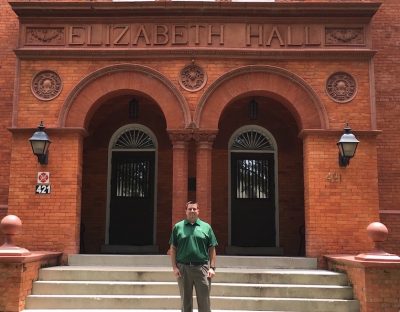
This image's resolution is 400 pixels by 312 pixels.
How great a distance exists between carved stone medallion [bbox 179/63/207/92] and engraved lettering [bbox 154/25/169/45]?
82 cm

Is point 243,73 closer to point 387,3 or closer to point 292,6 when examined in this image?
point 292,6

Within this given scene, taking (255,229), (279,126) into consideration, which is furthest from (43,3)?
(255,229)

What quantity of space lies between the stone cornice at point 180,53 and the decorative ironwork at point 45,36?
0.24 metres

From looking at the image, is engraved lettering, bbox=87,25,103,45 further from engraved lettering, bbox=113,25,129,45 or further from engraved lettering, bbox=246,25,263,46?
engraved lettering, bbox=246,25,263,46

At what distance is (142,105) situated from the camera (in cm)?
1301

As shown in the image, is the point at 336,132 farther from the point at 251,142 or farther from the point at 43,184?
the point at 43,184

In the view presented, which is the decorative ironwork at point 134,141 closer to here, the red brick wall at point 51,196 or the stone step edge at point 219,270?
the red brick wall at point 51,196

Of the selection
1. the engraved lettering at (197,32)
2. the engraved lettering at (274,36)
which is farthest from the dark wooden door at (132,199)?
the engraved lettering at (274,36)

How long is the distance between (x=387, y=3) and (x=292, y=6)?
321 cm

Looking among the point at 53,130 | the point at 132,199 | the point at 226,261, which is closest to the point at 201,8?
the point at 53,130

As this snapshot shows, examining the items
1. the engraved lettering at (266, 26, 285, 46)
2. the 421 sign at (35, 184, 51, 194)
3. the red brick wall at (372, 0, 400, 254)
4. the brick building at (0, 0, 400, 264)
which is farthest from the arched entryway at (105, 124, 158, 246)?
the red brick wall at (372, 0, 400, 254)

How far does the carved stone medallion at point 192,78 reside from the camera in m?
11.1

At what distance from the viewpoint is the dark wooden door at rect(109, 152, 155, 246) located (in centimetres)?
1269

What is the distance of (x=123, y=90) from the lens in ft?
36.8
